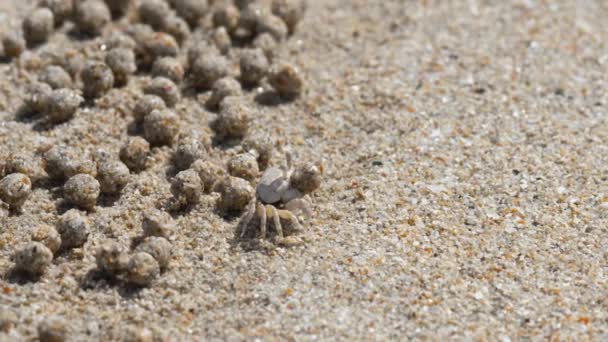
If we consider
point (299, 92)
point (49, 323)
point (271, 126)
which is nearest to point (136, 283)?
point (49, 323)

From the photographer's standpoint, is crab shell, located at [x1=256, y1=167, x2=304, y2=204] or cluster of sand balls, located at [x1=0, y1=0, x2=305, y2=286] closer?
cluster of sand balls, located at [x1=0, y1=0, x2=305, y2=286]

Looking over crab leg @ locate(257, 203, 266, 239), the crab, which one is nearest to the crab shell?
the crab

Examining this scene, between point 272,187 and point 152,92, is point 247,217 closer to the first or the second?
point 272,187

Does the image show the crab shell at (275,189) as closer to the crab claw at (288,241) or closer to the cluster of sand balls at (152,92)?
the cluster of sand balls at (152,92)

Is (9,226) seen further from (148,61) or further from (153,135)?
(148,61)

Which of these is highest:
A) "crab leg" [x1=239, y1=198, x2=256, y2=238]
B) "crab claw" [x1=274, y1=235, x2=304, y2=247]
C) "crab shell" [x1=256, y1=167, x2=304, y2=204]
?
"crab shell" [x1=256, y1=167, x2=304, y2=204]

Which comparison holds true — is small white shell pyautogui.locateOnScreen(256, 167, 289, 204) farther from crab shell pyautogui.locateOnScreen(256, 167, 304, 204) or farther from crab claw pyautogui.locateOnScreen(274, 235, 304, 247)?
crab claw pyautogui.locateOnScreen(274, 235, 304, 247)

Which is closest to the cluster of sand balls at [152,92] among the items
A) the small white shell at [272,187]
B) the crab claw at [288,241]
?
the small white shell at [272,187]

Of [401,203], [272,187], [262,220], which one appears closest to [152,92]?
[272,187]
